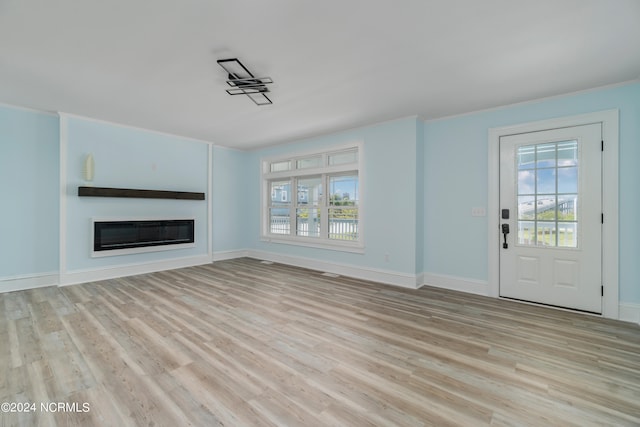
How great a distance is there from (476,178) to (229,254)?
532 cm

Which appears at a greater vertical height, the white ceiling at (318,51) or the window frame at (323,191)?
the white ceiling at (318,51)

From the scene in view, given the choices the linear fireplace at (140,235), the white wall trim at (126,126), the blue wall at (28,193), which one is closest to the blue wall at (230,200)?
the white wall trim at (126,126)

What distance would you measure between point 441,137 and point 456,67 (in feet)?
5.51

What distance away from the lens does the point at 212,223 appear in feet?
20.4

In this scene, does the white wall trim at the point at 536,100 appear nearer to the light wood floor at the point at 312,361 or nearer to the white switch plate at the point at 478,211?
the white switch plate at the point at 478,211

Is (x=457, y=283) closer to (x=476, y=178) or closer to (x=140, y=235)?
(x=476, y=178)

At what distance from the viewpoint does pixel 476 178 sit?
4.04 meters

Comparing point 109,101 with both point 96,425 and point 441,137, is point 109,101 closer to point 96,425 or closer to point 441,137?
point 96,425

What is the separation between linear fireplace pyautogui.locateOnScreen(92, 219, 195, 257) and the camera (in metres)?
4.66

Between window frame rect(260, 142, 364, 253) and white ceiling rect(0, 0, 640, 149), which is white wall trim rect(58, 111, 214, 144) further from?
window frame rect(260, 142, 364, 253)

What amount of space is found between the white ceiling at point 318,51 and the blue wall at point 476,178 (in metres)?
0.22

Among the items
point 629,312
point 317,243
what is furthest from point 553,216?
point 317,243

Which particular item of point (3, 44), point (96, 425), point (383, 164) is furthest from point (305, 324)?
point (3, 44)

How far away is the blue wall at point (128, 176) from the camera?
4457 millimetres
